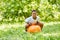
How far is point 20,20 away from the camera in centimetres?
1720

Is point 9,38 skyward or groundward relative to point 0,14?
skyward

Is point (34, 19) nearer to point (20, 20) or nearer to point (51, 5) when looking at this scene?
point (20, 20)

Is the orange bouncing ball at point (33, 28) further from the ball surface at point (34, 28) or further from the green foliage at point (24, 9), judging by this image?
the green foliage at point (24, 9)

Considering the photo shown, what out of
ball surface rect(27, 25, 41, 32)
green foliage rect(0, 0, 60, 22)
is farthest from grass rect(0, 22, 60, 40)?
green foliage rect(0, 0, 60, 22)

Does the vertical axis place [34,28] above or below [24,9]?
above

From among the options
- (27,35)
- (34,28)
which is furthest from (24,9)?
(27,35)

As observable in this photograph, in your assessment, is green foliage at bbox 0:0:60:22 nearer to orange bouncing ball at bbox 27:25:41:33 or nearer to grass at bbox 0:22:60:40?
grass at bbox 0:22:60:40

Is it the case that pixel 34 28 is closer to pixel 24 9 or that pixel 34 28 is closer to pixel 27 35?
pixel 27 35

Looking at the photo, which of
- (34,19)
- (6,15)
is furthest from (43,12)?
(34,19)

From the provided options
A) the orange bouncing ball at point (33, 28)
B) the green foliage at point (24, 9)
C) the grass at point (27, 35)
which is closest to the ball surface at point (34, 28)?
the orange bouncing ball at point (33, 28)

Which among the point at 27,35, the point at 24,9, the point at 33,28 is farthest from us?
the point at 24,9

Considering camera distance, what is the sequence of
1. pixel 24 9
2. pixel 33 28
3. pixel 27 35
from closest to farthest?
pixel 27 35
pixel 33 28
pixel 24 9

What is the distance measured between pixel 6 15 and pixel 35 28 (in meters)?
7.81

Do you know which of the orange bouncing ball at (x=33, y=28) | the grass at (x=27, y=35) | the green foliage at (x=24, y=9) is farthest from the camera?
the green foliage at (x=24, y=9)
